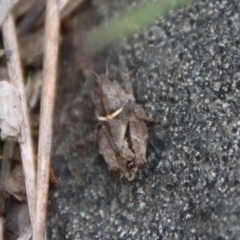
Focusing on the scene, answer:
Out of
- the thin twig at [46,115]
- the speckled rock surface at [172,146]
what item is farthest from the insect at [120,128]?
the thin twig at [46,115]

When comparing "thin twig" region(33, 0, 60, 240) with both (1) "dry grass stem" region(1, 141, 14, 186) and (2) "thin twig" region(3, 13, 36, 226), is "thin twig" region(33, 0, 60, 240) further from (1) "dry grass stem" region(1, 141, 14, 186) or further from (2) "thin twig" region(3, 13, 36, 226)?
(1) "dry grass stem" region(1, 141, 14, 186)

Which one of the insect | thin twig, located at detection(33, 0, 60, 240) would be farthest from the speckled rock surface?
thin twig, located at detection(33, 0, 60, 240)

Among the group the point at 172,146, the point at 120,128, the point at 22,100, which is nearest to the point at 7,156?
the point at 22,100

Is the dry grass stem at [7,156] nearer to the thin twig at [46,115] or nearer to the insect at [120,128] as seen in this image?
the thin twig at [46,115]

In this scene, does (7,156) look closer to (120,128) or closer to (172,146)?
(120,128)

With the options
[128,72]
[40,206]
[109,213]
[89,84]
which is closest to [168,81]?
[128,72]
